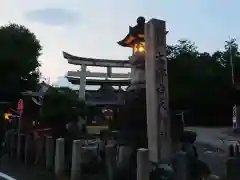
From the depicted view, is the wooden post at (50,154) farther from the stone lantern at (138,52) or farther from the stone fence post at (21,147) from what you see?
the stone lantern at (138,52)

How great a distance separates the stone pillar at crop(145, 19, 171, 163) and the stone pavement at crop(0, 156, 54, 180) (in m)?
3.50

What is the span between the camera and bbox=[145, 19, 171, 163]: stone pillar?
342 inches

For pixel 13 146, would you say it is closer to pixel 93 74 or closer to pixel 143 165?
pixel 143 165

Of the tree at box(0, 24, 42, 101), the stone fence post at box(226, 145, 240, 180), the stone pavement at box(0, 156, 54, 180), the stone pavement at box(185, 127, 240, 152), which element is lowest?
the stone pavement at box(0, 156, 54, 180)

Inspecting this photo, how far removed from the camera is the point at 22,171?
11.7 metres

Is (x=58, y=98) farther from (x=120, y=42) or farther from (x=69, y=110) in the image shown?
(x=120, y=42)

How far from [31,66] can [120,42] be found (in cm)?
1588

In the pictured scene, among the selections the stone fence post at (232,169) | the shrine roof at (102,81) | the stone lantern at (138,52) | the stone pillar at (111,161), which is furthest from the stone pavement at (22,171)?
the shrine roof at (102,81)

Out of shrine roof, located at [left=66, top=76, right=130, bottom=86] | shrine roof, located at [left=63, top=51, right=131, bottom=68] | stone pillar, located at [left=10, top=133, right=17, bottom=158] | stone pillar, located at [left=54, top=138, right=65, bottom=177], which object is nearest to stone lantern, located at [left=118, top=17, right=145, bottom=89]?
stone pillar, located at [left=54, top=138, right=65, bottom=177]

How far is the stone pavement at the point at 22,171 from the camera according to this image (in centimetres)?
1044

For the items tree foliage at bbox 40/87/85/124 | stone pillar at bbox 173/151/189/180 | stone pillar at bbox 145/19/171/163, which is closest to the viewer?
stone pillar at bbox 173/151/189/180

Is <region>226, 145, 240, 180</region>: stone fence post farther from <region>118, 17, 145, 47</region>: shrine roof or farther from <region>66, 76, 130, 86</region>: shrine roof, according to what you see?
<region>66, 76, 130, 86</region>: shrine roof

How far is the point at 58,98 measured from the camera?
16.5 m

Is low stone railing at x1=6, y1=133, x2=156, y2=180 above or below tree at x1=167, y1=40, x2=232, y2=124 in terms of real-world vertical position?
below
